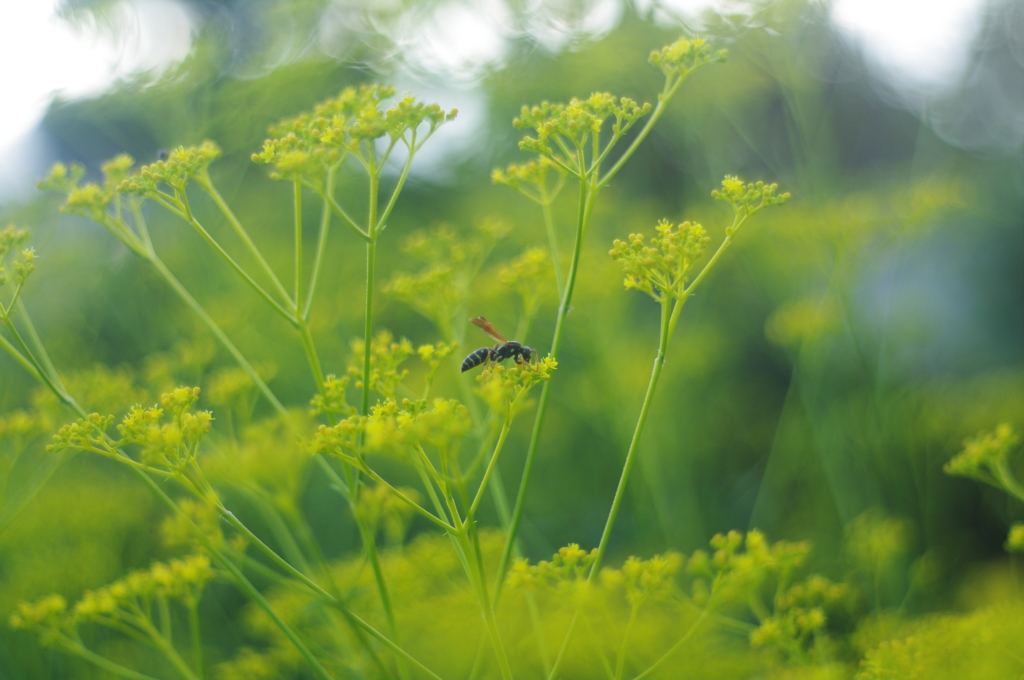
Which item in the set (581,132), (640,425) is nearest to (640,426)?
(640,425)

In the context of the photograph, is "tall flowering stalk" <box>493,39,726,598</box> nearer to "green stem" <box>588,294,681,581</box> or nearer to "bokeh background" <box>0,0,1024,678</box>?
"green stem" <box>588,294,681,581</box>

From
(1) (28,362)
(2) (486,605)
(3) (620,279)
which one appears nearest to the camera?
(2) (486,605)

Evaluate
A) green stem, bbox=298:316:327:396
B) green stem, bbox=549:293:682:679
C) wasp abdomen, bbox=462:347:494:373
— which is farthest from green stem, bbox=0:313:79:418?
green stem, bbox=549:293:682:679

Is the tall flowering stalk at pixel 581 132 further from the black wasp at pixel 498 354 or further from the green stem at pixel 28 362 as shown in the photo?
the green stem at pixel 28 362

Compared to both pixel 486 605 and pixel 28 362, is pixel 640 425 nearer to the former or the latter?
pixel 486 605

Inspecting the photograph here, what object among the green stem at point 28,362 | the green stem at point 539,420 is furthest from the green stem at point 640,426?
the green stem at point 28,362

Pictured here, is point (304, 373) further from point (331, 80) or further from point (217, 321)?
point (331, 80)

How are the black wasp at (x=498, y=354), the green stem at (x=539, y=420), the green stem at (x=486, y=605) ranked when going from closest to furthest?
the green stem at (x=486, y=605)
the green stem at (x=539, y=420)
the black wasp at (x=498, y=354)

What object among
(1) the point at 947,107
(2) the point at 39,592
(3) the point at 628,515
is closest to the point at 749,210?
(3) the point at 628,515
